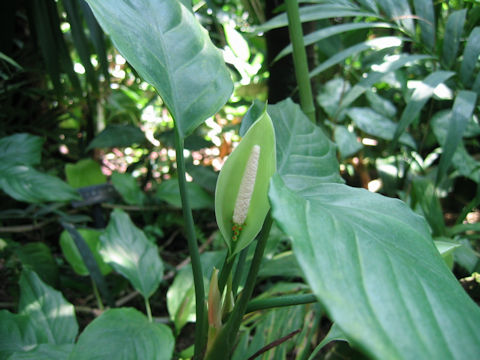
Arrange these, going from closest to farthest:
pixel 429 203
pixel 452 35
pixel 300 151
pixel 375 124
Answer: pixel 300 151, pixel 452 35, pixel 429 203, pixel 375 124

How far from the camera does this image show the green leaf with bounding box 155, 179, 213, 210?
1112mm

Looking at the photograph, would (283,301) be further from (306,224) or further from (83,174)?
(83,174)

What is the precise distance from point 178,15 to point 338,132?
632 millimetres

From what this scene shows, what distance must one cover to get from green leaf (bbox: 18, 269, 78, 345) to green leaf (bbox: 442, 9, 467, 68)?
0.95 m

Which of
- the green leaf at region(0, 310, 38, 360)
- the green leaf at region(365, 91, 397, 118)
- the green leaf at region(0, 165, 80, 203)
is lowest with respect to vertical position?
the green leaf at region(0, 310, 38, 360)

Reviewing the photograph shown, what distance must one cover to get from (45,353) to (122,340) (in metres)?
0.10

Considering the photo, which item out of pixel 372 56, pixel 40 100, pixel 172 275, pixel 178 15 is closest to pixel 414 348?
pixel 178 15

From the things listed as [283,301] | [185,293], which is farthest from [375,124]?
[283,301]

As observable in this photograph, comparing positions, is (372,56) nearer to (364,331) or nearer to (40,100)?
(364,331)

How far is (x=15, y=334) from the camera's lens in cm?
57

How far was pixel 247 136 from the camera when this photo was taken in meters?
0.41

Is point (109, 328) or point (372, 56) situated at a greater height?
point (372, 56)

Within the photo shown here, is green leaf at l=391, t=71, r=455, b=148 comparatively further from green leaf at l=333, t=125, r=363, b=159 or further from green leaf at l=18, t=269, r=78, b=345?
green leaf at l=18, t=269, r=78, b=345

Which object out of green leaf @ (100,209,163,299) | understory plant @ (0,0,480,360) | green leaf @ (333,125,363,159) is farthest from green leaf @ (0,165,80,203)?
green leaf @ (333,125,363,159)
